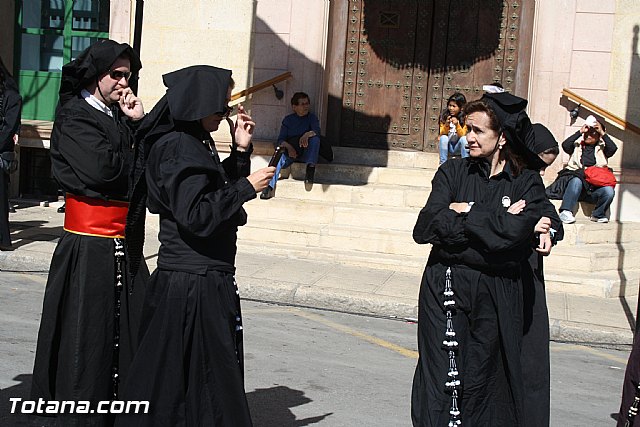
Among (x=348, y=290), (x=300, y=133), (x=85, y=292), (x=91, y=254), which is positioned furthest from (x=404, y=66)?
(x=85, y=292)

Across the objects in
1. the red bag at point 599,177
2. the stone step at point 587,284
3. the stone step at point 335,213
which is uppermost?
the red bag at point 599,177

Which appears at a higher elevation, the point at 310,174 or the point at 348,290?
the point at 310,174

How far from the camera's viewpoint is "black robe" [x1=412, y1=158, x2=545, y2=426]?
16.0 ft

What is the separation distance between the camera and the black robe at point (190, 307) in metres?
4.48

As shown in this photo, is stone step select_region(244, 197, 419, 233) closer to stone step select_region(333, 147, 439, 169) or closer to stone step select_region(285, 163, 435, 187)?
stone step select_region(285, 163, 435, 187)

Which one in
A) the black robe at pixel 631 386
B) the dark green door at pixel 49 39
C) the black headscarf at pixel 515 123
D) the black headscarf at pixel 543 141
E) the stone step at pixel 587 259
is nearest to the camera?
the black robe at pixel 631 386

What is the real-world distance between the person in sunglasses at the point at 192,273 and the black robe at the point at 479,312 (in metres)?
0.97

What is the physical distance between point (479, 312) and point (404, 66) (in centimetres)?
997

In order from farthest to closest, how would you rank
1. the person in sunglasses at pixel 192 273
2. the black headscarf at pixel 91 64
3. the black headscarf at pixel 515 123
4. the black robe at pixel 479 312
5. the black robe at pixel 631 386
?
1. the black headscarf at pixel 91 64
2. the black headscarf at pixel 515 123
3. the black robe at pixel 479 312
4. the black robe at pixel 631 386
5. the person in sunglasses at pixel 192 273

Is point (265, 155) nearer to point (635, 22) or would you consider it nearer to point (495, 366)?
point (635, 22)

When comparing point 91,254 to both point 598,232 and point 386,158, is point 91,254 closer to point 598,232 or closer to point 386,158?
point 598,232

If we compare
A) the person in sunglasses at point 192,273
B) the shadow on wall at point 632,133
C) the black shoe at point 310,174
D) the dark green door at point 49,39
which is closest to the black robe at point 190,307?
the person in sunglasses at point 192,273

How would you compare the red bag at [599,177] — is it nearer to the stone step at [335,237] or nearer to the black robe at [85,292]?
the stone step at [335,237]

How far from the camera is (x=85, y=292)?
16.8ft
